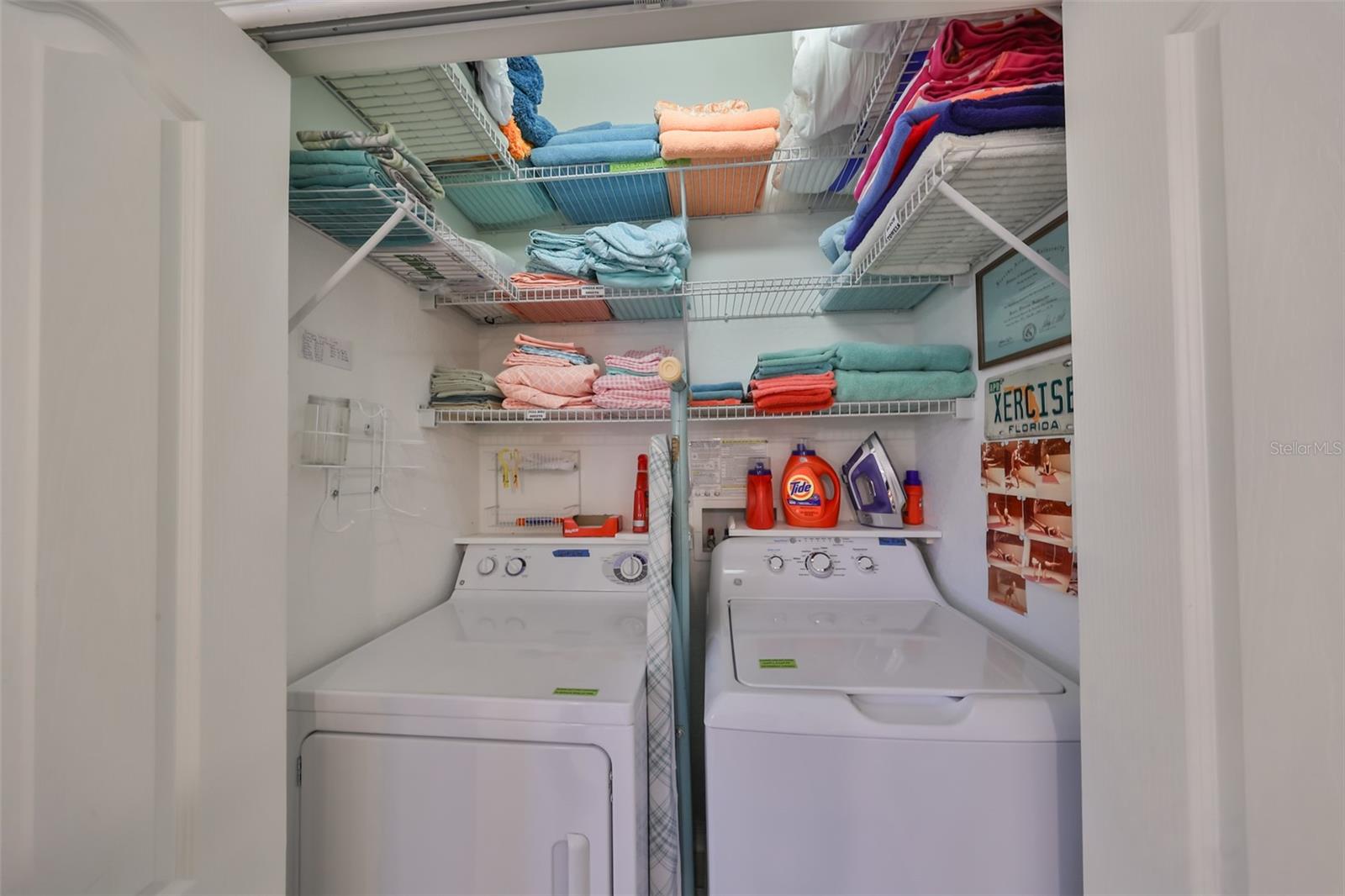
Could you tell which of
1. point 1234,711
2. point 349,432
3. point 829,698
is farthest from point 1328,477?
point 349,432

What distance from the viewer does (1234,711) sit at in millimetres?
451

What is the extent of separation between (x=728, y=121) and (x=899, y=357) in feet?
3.01

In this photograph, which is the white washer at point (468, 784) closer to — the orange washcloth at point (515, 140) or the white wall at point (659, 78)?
the orange washcloth at point (515, 140)

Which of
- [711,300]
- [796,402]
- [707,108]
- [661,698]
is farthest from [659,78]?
[661,698]

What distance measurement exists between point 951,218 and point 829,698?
1.12 m

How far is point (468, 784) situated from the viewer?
0.94 metres

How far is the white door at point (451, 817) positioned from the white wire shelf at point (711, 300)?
1.27m

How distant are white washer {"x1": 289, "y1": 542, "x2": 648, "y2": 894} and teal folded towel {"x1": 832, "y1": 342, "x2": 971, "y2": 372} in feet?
3.81

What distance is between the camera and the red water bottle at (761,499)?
173 cm

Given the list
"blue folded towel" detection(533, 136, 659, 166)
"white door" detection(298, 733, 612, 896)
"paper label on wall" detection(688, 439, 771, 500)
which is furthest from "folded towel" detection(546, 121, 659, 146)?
→ "white door" detection(298, 733, 612, 896)

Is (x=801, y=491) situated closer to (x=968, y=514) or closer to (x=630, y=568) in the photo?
(x=968, y=514)

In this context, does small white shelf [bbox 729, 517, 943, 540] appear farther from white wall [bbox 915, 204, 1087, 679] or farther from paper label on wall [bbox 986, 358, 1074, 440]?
paper label on wall [bbox 986, 358, 1074, 440]

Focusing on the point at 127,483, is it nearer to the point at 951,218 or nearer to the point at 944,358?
the point at 951,218

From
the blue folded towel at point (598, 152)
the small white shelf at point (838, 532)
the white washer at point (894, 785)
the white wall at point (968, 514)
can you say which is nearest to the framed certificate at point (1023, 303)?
the white wall at point (968, 514)
